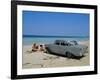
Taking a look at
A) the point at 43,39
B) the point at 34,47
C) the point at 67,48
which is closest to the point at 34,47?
the point at 34,47

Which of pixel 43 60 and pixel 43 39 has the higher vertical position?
pixel 43 39

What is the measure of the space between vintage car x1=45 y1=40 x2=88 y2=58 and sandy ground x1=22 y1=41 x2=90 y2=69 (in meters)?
0.04

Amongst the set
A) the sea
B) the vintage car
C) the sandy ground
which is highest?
the sea

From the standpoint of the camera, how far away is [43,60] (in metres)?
1.76

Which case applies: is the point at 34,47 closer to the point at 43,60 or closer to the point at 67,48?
the point at 43,60

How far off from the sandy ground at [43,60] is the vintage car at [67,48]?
0.14 ft

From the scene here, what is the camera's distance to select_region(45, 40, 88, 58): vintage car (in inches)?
70.4

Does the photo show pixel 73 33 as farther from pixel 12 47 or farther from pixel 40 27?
pixel 12 47

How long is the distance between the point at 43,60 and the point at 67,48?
0.80 ft

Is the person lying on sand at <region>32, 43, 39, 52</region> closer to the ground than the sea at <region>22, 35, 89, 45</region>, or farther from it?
closer to the ground

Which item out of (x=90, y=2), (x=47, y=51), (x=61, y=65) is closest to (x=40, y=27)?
(x=47, y=51)

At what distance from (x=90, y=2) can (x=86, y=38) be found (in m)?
0.33

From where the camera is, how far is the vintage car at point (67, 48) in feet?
5.87

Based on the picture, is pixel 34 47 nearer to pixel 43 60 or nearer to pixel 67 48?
pixel 43 60
